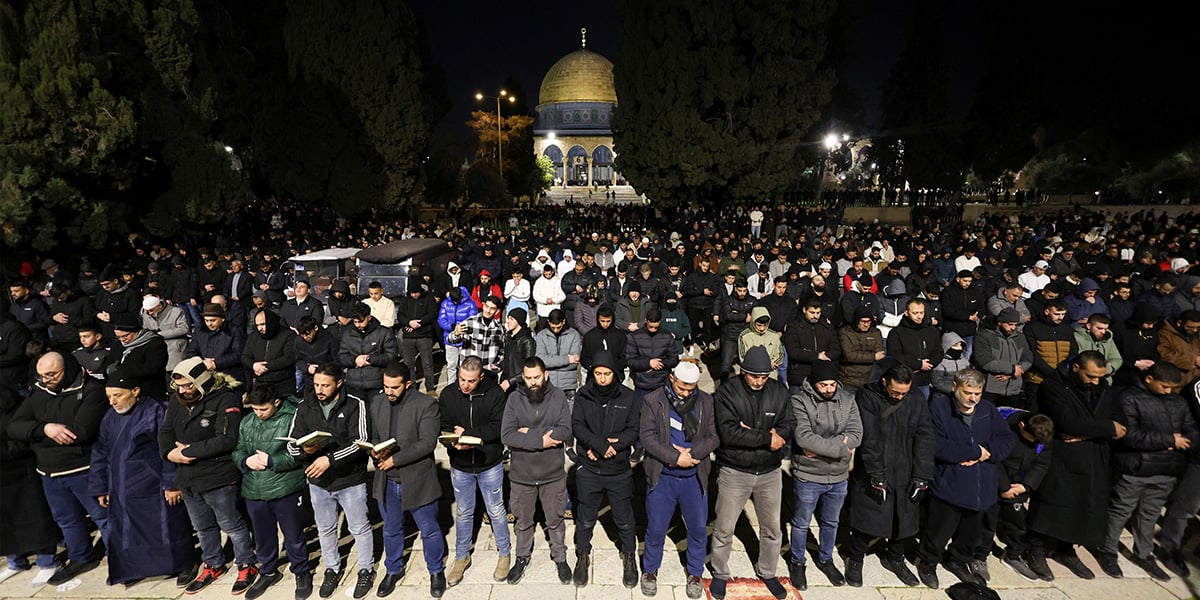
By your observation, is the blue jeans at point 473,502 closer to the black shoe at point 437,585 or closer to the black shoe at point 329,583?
the black shoe at point 437,585

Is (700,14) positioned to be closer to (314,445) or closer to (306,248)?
(306,248)

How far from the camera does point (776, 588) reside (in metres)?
4.41

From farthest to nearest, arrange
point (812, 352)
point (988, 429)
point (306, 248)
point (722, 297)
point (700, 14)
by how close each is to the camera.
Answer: point (700, 14) < point (306, 248) < point (722, 297) < point (812, 352) < point (988, 429)

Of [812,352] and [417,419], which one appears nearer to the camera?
[417,419]

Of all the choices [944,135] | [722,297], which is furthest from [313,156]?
[944,135]

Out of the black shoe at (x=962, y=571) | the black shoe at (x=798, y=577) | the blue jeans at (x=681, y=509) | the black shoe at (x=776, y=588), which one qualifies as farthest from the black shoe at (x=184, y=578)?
the black shoe at (x=962, y=571)

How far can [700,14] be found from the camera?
22438mm

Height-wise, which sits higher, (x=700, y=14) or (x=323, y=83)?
(x=700, y=14)

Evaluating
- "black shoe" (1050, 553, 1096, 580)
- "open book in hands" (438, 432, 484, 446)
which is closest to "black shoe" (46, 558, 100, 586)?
"open book in hands" (438, 432, 484, 446)

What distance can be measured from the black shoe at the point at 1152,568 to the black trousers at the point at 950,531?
1.45 meters

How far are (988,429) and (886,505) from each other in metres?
0.91

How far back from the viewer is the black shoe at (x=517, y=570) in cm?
460

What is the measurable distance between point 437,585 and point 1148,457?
18.0 ft

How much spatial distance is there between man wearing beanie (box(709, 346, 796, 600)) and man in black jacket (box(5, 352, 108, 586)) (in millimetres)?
4670
